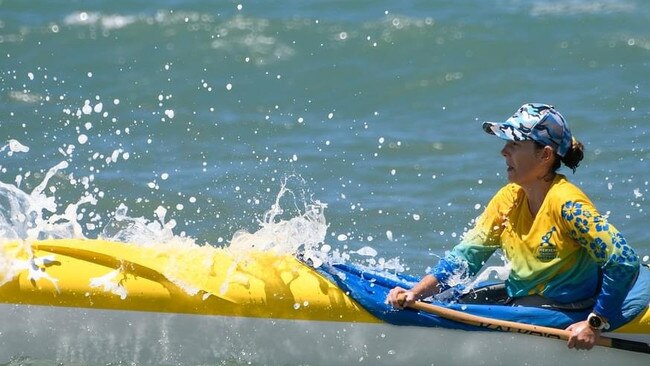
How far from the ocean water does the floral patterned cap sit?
6.35 feet

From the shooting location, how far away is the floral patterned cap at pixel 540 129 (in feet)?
15.0

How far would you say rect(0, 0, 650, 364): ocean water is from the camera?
7508 mm

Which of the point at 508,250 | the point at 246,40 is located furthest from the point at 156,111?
the point at 508,250

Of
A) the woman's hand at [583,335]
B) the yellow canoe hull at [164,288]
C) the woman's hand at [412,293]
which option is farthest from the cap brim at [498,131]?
the yellow canoe hull at [164,288]

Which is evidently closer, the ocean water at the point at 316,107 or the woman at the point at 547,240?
the woman at the point at 547,240

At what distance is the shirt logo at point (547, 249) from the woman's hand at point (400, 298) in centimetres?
55

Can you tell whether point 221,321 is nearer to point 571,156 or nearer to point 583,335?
point 583,335

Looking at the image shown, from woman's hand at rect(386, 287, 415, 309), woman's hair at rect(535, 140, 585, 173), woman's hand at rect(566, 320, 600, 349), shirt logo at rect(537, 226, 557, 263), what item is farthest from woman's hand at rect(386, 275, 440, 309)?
woman's hair at rect(535, 140, 585, 173)

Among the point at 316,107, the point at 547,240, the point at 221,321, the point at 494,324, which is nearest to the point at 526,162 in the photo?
the point at 547,240

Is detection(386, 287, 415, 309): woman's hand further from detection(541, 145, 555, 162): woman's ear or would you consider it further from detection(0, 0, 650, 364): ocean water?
detection(0, 0, 650, 364): ocean water

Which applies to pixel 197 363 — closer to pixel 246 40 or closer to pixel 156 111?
pixel 156 111

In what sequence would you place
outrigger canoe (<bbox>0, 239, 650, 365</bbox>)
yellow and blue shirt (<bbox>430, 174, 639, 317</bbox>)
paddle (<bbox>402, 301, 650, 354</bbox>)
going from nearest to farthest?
1. yellow and blue shirt (<bbox>430, 174, 639, 317</bbox>)
2. paddle (<bbox>402, 301, 650, 354</bbox>)
3. outrigger canoe (<bbox>0, 239, 650, 365</bbox>)

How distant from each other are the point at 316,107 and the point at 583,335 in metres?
4.84

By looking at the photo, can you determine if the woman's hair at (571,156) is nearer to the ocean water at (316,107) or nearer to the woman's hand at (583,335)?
the woman's hand at (583,335)
